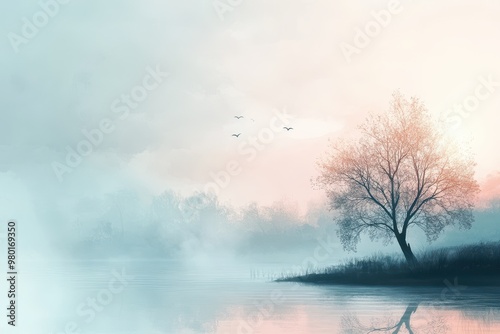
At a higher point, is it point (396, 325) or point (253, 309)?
point (253, 309)


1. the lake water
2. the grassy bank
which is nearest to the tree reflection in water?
the lake water

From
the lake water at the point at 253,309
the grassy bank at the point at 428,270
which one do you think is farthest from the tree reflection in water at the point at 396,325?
the grassy bank at the point at 428,270

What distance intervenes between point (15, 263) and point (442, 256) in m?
26.0

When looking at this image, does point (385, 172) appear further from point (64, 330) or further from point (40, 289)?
point (64, 330)

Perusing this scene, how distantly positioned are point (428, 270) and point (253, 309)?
1830 centimetres

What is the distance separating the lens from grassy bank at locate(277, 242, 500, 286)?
144 ft

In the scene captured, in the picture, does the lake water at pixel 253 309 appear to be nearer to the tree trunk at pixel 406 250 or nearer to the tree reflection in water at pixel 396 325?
the tree reflection in water at pixel 396 325

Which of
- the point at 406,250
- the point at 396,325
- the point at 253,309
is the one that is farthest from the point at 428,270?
the point at 396,325

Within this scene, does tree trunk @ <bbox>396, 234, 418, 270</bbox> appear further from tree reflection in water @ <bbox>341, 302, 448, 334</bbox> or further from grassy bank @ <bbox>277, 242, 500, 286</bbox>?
tree reflection in water @ <bbox>341, 302, 448, 334</bbox>

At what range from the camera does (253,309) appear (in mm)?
30359

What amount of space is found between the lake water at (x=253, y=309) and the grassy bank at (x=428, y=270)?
1446 millimetres

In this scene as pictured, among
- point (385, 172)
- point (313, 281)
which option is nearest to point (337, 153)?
point (385, 172)

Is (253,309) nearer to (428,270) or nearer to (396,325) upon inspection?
(396,325)

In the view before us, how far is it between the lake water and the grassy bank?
1.45 m
